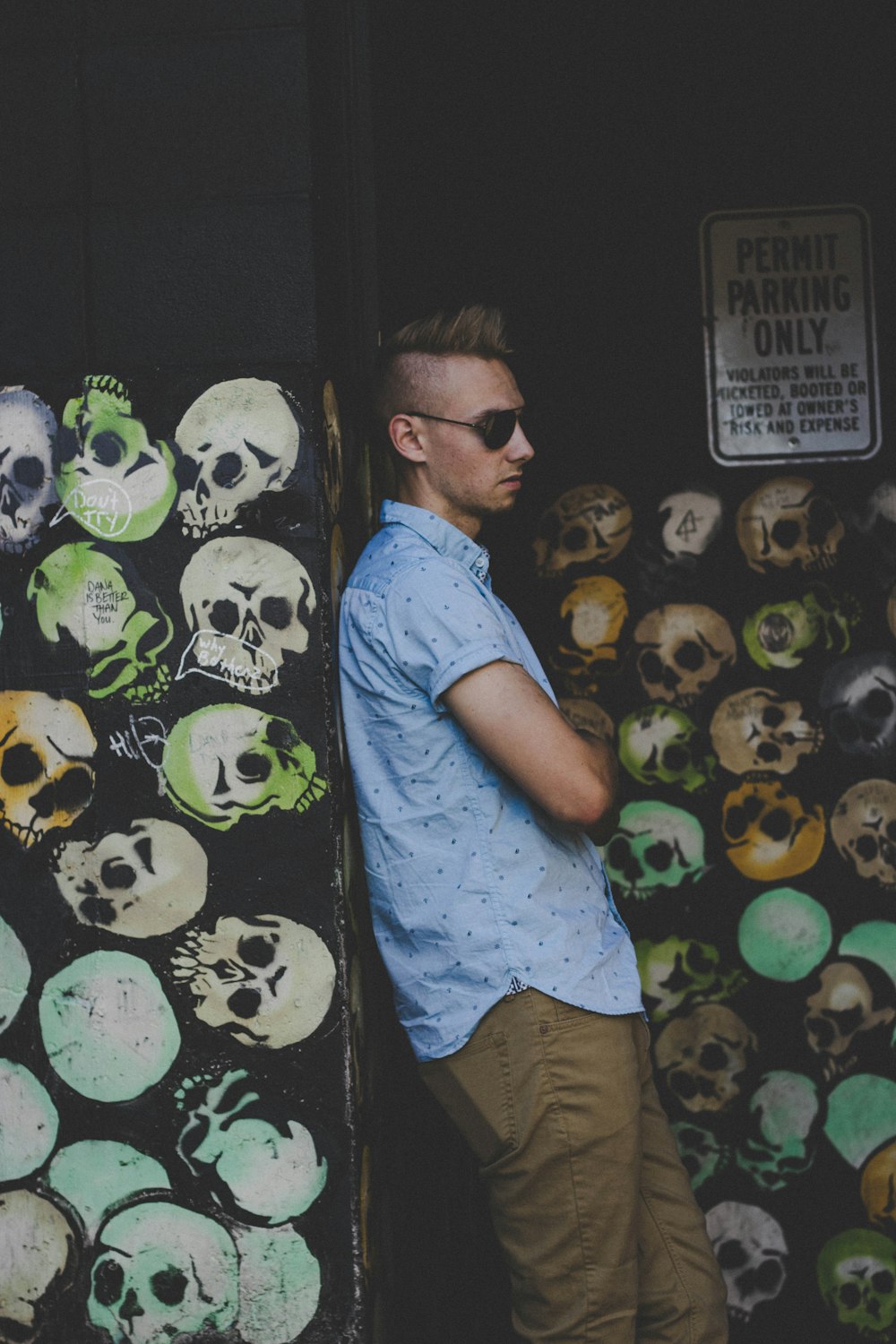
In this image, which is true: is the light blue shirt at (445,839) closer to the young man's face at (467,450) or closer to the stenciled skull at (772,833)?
the young man's face at (467,450)

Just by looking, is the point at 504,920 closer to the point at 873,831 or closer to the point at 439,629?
the point at 439,629

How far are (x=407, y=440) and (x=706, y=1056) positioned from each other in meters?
1.59

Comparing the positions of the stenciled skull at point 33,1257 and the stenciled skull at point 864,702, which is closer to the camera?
the stenciled skull at point 33,1257

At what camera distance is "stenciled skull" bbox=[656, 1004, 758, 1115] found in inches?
111

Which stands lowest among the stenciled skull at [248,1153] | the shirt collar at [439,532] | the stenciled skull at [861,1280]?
the stenciled skull at [861,1280]

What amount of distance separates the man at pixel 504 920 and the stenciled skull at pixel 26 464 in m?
0.54

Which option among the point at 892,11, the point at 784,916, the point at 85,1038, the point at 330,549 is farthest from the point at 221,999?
the point at 892,11

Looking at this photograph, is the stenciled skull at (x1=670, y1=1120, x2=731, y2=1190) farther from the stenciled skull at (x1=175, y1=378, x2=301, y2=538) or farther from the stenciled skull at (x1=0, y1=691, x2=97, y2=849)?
the stenciled skull at (x1=175, y1=378, x2=301, y2=538)

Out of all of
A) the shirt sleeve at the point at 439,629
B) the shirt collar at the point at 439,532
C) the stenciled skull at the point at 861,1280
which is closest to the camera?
the shirt sleeve at the point at 439,629

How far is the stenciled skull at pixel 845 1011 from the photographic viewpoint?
9.21 feet

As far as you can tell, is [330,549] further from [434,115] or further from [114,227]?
[434,115]

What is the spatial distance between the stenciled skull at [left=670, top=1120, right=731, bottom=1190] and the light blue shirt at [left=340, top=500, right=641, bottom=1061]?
0.93 meters

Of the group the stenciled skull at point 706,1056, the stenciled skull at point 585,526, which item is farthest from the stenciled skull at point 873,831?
the stenciled skull at point 585,526

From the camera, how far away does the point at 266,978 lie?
2.06 meters
